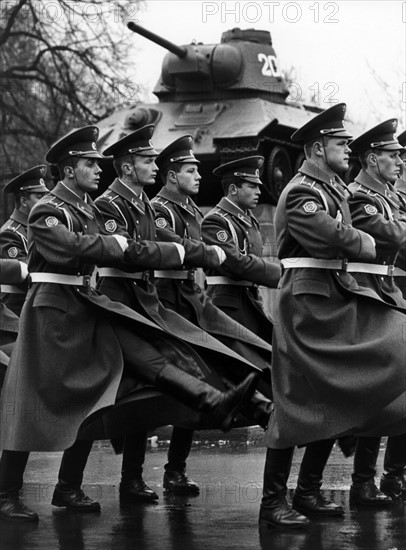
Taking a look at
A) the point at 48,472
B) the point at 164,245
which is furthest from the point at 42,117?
the point at 164,245

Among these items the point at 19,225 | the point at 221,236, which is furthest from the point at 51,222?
the point at 19,225

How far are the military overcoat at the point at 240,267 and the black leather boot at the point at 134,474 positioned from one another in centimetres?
118

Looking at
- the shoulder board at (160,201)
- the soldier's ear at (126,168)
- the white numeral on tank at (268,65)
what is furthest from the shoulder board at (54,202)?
the white numeral on tank at (268,65)

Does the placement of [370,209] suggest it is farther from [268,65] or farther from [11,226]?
[268,65]

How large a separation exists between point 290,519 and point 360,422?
58cm

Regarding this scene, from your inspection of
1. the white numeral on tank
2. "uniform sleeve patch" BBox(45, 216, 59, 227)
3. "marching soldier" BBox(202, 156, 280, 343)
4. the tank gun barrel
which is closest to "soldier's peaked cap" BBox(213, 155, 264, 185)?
"marching soldier" BBox(202, 156, 280, 343)

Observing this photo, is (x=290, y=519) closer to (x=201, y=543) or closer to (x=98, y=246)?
(x=201, y=543)

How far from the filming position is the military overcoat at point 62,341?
7.95 m

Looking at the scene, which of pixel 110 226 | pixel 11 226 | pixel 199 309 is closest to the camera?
pixel 110 226

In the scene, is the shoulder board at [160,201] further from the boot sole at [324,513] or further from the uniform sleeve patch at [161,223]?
the boot sole at [324,513]

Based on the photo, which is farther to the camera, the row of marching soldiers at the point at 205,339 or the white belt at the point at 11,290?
the white belt at the point at 11,290

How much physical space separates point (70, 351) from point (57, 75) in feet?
57.4

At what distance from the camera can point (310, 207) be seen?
26.1ft

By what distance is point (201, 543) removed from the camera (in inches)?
287
